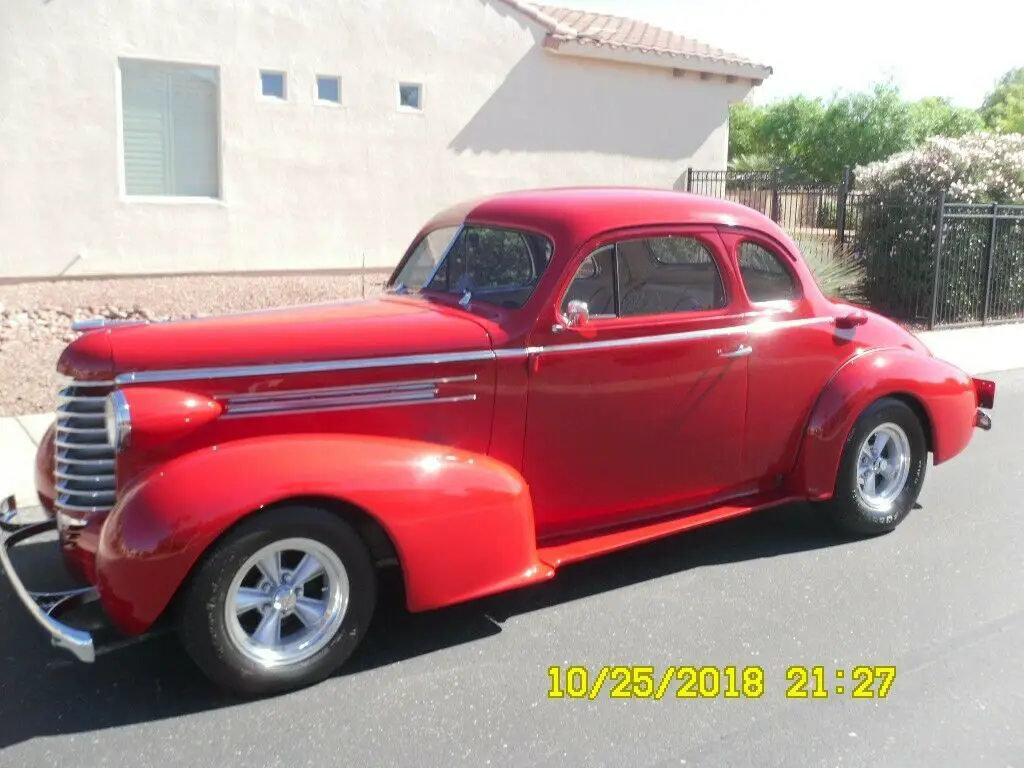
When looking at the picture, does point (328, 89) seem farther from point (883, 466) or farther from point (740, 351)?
point (883, 466)

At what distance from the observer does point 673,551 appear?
5.40 meters

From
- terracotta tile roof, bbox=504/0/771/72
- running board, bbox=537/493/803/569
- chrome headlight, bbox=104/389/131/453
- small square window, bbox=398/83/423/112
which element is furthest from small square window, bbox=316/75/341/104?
chrome headlight, bbox=104/389/131/453

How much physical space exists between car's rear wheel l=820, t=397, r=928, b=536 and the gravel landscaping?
4.97 metres

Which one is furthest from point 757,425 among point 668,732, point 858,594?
point 668,732

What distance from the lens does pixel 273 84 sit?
12.0m

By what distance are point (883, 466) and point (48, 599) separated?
Result: 4.17 m

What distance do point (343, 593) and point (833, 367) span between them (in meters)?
2.86

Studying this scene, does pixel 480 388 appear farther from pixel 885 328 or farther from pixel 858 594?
pixel 885 328

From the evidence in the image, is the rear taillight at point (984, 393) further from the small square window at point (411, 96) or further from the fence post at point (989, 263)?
the small square window at point (411, 96)

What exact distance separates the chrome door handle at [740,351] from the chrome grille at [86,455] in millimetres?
2742

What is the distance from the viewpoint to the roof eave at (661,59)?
13.8 m
